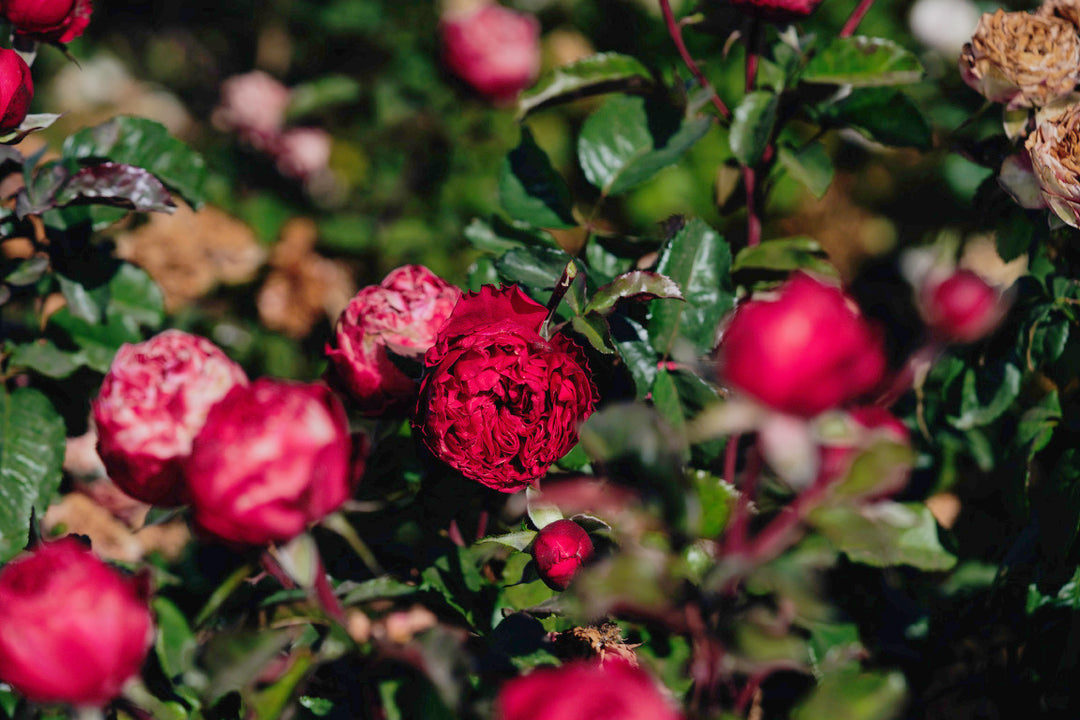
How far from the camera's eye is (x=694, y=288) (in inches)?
24.4

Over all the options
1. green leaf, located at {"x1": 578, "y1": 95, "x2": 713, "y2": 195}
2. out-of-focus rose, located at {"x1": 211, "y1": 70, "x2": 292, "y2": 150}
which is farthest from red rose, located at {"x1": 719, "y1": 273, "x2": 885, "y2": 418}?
out-of-focus rose, located at {"x1": 211, "y1": 70, "x2": 292, "y2": 150}

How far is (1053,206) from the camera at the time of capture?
0.58m

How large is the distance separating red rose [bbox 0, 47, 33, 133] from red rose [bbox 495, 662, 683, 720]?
515 millimetres

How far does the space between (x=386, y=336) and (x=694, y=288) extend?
24cm

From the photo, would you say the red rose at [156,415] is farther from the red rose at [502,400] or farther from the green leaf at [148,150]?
the green leaf at [148,150]

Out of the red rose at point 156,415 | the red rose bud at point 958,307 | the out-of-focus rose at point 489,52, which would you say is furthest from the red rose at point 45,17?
the out-of-focus rose at point 489,52

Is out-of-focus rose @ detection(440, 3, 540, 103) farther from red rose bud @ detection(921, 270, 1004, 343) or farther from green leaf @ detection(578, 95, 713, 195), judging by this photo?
red rose bud @ detection(921, 270, 1004, 343)

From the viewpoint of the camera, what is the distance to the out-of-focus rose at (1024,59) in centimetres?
62

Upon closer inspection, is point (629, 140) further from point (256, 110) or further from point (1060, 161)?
point (256, 110)

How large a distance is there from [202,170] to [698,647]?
62cm

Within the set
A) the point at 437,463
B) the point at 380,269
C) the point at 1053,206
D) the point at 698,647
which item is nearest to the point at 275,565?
the point at 437,463

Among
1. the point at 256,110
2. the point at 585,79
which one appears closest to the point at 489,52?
the point at 256,110

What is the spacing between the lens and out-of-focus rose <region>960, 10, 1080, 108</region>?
24.4 inches

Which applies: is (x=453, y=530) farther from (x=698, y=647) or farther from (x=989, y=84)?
(x=989, y=84)
